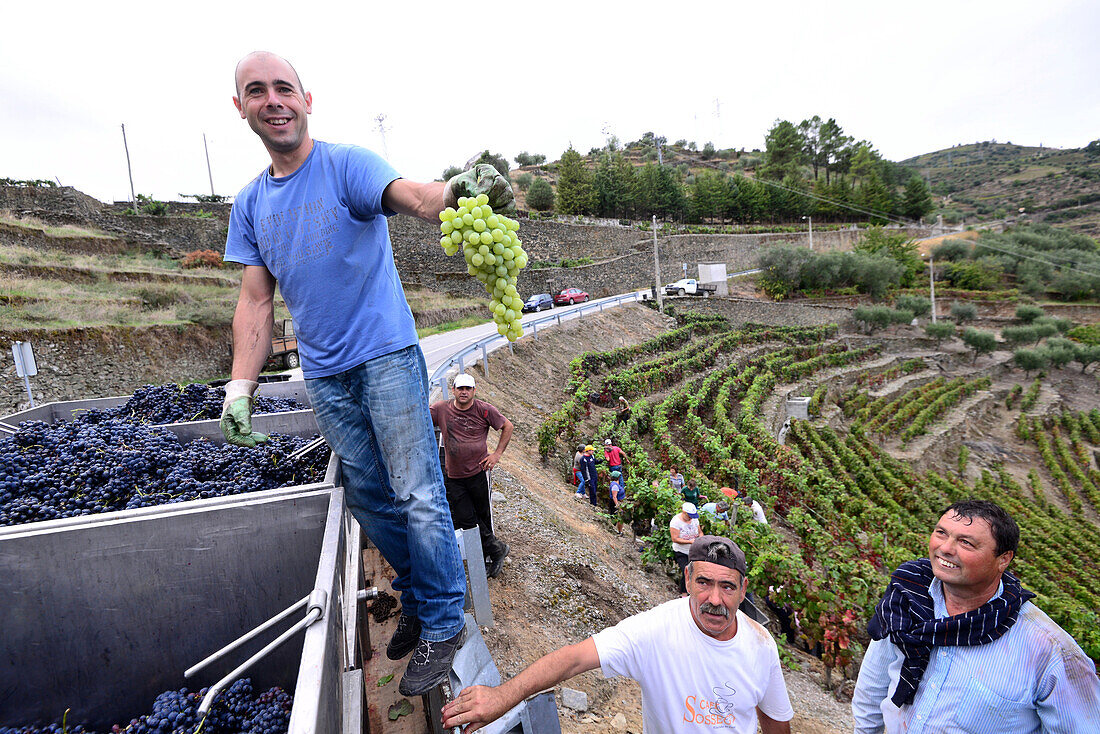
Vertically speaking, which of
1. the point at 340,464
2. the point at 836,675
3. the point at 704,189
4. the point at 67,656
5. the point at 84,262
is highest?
the point at 704,189

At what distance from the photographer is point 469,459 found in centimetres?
425

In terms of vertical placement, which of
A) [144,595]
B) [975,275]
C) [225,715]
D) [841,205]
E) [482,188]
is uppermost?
[841,205]

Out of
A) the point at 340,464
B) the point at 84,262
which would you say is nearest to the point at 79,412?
the point at 340,464

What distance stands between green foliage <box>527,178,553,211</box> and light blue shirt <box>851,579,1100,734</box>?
176ft

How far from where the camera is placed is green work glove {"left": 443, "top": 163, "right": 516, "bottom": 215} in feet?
4.87

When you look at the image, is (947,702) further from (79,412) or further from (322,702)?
(79,412)

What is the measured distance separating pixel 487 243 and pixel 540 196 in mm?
54061

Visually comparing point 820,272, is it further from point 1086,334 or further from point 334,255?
point 334,255

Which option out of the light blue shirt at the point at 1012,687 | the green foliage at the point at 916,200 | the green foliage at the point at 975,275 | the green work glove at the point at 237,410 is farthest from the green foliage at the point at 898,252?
the green work glove at the point at 237,410

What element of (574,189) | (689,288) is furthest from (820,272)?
(574,189)

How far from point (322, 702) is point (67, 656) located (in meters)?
1.33

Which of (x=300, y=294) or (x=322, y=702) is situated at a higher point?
(x=300, y=294)

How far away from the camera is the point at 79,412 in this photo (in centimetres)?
395

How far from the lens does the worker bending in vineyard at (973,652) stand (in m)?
1.93
